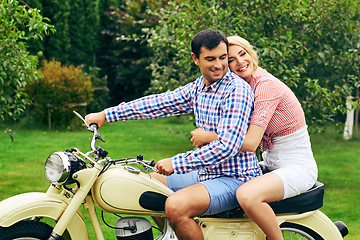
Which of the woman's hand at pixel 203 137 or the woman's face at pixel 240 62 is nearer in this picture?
the woman's hand at pixel 203 137

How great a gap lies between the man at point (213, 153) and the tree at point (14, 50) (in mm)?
2249

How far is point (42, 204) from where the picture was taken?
2.42 m

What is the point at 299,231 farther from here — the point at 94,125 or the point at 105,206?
the point at 94,125

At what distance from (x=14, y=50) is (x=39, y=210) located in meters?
2.98

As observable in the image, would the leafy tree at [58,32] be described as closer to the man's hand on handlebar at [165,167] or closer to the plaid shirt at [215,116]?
the plaid shirt at [215,116]

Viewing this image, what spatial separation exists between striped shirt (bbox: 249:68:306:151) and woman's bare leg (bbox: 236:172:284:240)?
34 centimetres

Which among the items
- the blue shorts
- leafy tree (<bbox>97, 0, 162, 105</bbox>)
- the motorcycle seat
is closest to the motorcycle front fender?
the blue shorts

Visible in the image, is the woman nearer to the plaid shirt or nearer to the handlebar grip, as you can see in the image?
the plaid shirt

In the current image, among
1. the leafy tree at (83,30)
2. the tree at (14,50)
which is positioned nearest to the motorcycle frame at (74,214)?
the tree at (14,50)

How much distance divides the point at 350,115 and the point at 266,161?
8.85m

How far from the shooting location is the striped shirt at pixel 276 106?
2.68 metres

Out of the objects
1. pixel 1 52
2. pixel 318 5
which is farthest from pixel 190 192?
pixel 318 5

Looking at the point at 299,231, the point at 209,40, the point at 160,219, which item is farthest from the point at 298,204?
the point at 209,40

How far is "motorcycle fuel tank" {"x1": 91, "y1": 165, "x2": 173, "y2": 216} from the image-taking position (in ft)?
8.14
